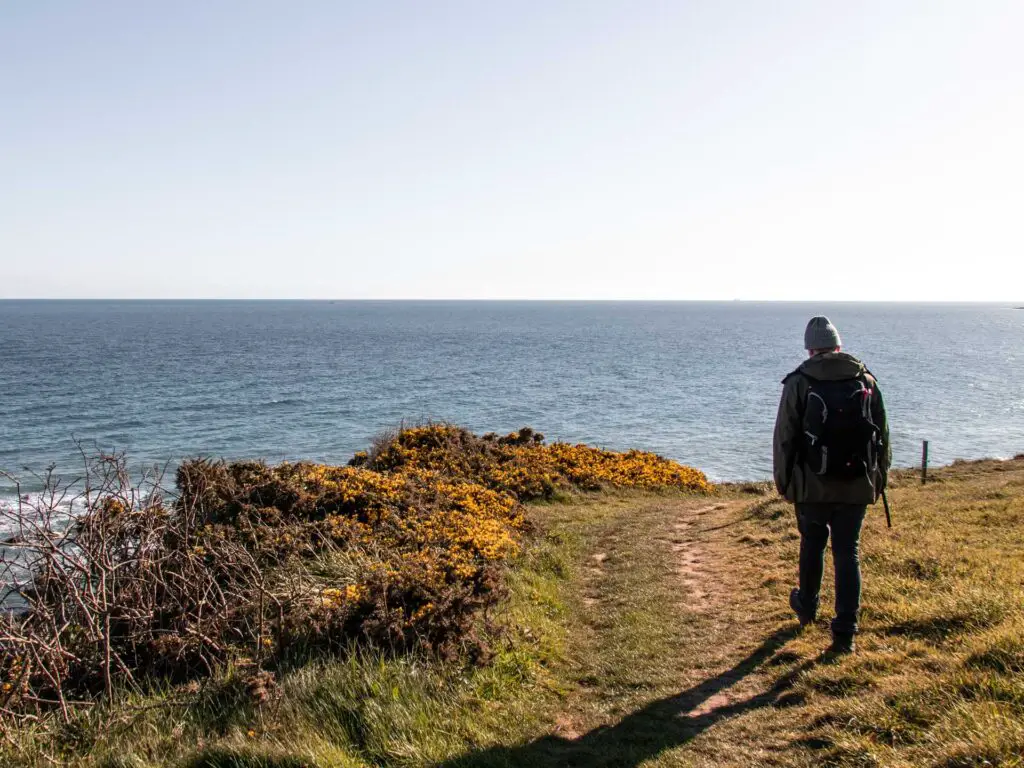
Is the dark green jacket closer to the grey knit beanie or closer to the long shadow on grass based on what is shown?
the grey knit beanie

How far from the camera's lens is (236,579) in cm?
902

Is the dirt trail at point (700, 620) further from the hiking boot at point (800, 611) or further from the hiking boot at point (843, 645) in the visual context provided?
the hiking boot at point (843, 645)

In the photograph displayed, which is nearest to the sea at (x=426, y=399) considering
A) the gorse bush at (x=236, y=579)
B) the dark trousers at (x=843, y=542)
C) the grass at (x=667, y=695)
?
the gorse bush at (x=236, y=579)

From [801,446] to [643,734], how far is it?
2695 mm

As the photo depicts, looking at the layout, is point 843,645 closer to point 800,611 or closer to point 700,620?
point 800,611

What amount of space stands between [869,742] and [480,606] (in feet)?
13.1

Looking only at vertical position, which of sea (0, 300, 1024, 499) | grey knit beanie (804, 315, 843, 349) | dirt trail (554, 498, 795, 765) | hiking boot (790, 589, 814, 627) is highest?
grey knit beanie (804, 315, 843, 349)

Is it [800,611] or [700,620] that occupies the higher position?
[800,611]

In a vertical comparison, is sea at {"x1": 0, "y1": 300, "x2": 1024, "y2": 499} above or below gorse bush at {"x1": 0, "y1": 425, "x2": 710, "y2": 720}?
below

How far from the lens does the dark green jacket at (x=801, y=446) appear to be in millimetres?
6070

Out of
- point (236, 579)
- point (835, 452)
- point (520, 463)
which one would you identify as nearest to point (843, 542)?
point (835, 452)

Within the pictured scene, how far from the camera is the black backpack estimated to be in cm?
600

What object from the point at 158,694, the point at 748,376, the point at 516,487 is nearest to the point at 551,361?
the point at 748,376

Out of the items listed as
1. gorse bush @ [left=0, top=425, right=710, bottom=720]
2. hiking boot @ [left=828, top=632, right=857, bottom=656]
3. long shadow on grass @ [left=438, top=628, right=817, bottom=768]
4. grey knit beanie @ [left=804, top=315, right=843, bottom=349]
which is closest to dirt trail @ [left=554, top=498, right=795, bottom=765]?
long shadow on grass @ [left=438, top=628, right=817, bottom=768]
